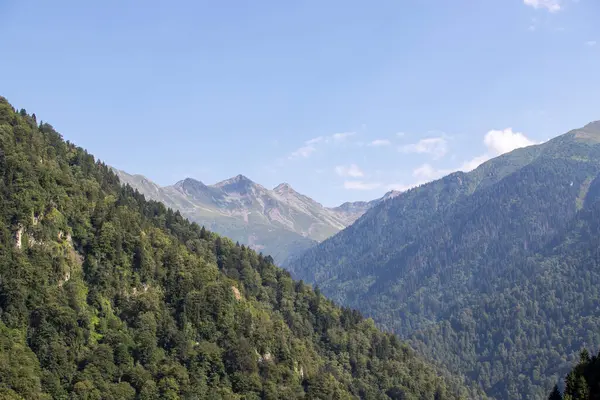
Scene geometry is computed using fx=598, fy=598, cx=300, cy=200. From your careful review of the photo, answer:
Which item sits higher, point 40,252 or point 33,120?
point 33,120

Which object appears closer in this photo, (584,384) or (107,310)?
(584,384)

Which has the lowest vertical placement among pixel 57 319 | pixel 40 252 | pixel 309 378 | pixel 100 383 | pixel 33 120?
pixel 309 378

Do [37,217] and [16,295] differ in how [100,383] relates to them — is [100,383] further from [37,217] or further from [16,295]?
[37,217]

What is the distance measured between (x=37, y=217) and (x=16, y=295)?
81.5 feet

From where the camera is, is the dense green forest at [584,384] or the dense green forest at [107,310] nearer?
the dense green forest at [584,384]

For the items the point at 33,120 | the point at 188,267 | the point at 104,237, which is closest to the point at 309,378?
the point at 188,267

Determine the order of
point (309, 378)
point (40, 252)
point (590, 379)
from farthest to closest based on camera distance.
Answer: point (309, 378) < point (40, 252) < point (590, 379)

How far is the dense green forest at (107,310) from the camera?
12975cm

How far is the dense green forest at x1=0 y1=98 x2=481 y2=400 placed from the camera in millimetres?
129750

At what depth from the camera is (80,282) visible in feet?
491

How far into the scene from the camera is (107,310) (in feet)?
496

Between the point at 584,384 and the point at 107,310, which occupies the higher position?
the point at 107,310

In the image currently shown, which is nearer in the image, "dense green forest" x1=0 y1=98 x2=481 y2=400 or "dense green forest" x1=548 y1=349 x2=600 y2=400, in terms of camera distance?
"dense green forest" x1=548 y1=349 x2=600 y2=400

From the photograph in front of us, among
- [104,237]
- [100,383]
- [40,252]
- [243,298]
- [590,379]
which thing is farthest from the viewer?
[243,298]
